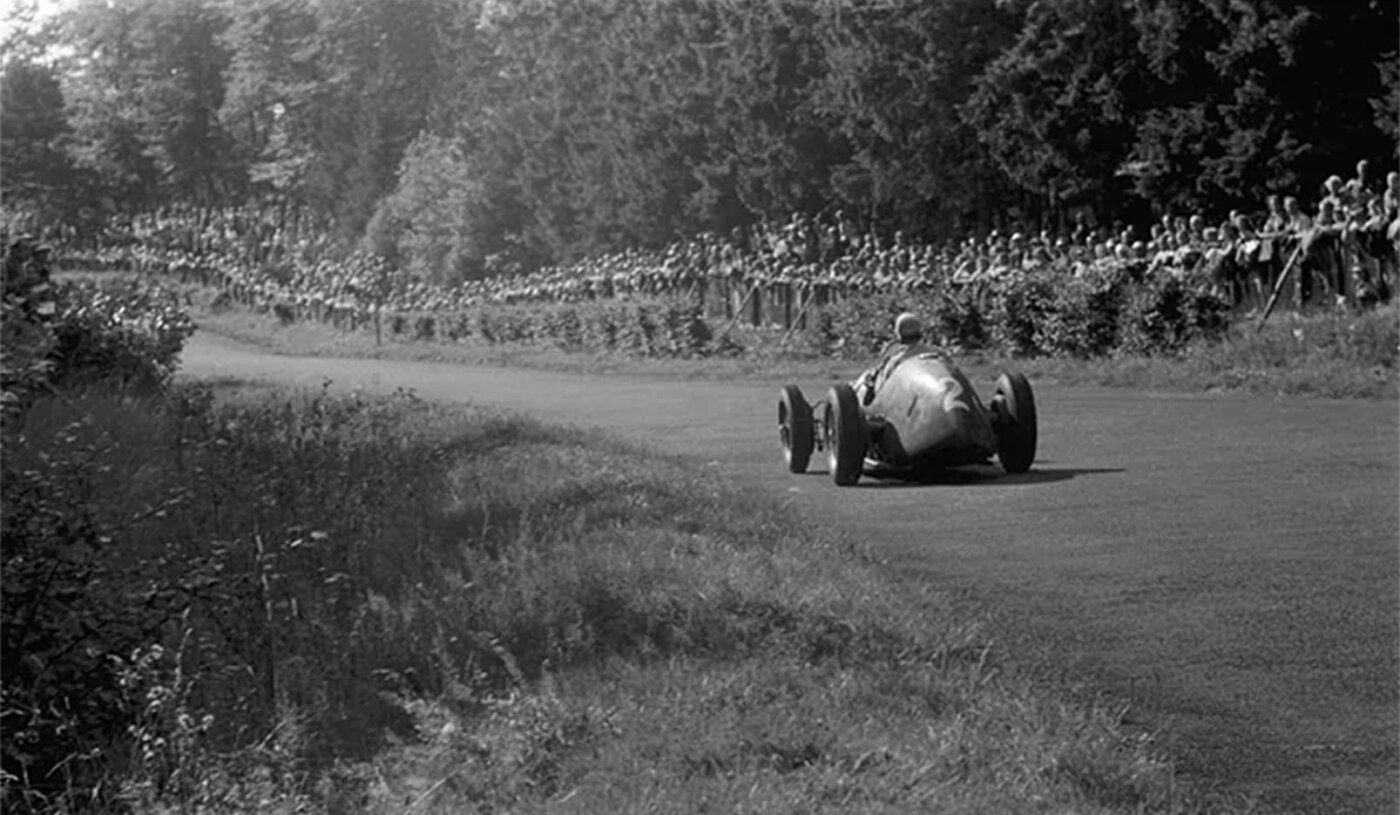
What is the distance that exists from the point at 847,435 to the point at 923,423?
524 millimetres

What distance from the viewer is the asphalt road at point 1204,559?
8.45 metres

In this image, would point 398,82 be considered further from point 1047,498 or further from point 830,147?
point 1047,498

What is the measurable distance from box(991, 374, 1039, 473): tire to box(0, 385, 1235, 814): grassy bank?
11.2 ft

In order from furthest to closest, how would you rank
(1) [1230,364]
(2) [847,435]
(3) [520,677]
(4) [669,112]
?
(4) [669,112]
(1) [1230,364]
(2) [847,435]
(3) [520,677]

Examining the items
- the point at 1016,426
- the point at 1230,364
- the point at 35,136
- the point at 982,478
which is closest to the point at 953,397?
the point at 1016,426

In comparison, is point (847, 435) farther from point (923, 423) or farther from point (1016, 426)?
point (1016, 426)

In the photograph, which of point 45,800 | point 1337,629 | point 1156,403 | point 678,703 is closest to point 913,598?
point 1337,629

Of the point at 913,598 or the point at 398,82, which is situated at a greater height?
the point at 398,82

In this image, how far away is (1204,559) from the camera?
12.3 metres

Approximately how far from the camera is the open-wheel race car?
16.4 metres

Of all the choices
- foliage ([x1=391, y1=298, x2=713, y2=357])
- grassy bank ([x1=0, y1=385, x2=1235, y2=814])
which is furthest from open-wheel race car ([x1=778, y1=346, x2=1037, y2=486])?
foliage ([x1=391, y1=298, x2=713, y2=357])

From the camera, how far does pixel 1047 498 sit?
50.1 feet

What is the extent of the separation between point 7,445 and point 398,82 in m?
62.8

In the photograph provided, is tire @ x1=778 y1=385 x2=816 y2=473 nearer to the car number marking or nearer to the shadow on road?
the shadow on road
